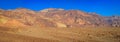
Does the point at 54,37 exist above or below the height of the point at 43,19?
below

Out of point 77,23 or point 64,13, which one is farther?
point 64,13

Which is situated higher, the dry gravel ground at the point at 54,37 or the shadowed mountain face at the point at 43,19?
the shadowed mountain face at the point at 43,19

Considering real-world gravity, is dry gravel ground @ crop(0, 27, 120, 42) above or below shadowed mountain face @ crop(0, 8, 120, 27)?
below

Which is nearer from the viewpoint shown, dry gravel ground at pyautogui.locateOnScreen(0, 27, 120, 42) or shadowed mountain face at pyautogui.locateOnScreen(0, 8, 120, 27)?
dry gravel ground at pyautogui.locateOnScreen(0, 27, 120, 42)

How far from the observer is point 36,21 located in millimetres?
76438

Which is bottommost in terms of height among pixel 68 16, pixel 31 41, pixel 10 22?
pixel 31 41

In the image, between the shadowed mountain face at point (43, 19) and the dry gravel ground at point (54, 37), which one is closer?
the dry gravel ground at point (54, 37)

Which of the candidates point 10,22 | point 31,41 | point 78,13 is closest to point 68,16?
point 78,13

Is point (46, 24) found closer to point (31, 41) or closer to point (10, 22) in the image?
point (10, 22)

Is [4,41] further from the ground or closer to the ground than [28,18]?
closer to the ground

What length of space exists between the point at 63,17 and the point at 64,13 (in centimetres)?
735

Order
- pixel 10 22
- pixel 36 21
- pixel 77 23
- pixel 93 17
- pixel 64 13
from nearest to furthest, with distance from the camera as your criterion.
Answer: pixel 10 22, pixel 36 21, pixel 77 23, pixel 64 13, pixel 93 17

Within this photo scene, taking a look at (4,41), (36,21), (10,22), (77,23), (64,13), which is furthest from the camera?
(64,13)

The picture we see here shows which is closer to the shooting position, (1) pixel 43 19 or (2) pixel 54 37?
(2) pixel 54 37
